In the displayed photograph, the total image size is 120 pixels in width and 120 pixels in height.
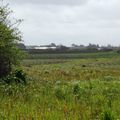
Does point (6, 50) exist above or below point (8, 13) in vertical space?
below

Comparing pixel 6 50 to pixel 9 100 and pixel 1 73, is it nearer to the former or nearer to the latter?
pixel 1 73

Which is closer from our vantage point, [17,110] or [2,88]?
[17,110]

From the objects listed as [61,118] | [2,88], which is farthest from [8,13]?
[61,118]

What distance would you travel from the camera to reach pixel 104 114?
12.6 metres

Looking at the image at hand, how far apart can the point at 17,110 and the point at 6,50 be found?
1405 centimetres

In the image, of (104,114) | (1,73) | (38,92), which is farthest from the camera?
(1,73)

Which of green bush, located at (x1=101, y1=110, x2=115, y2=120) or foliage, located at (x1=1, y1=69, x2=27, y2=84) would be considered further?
foliage, located at (x1=1, y1=69, x2=27, y2=84)

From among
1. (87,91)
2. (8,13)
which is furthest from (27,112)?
(8,13)

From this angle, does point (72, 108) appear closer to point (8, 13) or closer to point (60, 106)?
point (60, 106)

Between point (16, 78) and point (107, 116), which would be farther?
point (16, 78)

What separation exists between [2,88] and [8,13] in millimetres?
6844

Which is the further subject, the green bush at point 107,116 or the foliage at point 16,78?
the foliage at point 16,78

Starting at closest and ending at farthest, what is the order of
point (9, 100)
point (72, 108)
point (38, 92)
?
point (72, 108) → point (9, 100) → point (38, 92)

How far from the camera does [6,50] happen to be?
27.8 metres
